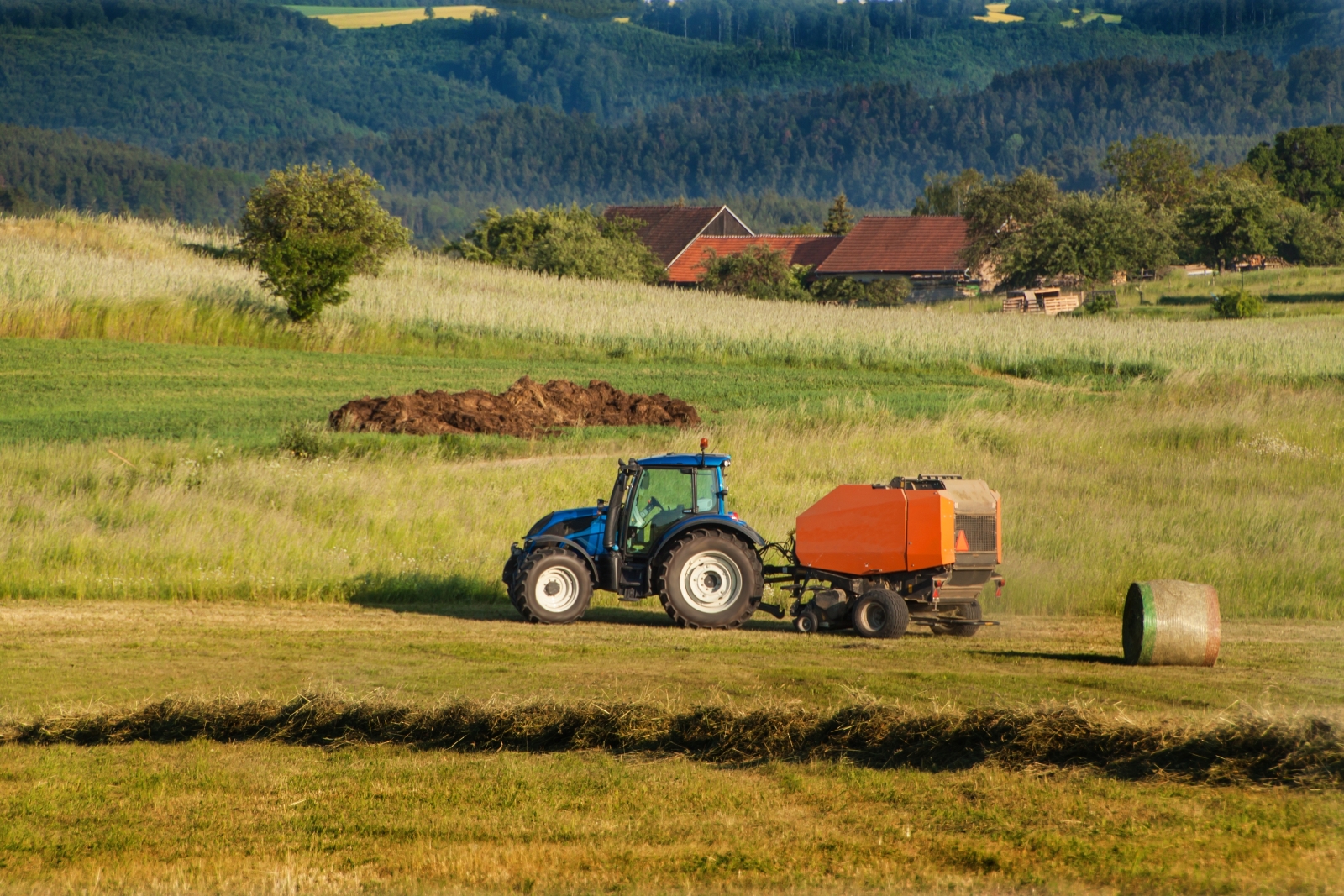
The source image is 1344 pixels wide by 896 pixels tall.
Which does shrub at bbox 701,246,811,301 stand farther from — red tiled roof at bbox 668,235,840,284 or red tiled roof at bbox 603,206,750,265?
red tiled roof at bbox 603,206,750,265

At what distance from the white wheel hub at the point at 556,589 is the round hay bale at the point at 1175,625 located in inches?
240

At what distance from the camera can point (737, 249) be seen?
3989 inches

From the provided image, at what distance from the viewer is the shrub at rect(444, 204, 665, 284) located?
7444 cm

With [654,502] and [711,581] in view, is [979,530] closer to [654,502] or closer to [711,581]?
[711,581]

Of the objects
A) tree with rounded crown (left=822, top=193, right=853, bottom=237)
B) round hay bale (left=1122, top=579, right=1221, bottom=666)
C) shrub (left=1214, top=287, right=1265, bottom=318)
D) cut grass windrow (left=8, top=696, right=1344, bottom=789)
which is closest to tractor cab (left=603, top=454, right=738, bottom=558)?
round hay bale (left=1122, top=579, right=1221, bottom=666)

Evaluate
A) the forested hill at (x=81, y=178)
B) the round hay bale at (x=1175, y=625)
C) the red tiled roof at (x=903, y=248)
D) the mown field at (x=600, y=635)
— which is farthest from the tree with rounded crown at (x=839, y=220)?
the round hay bale at (x=1175, y=625)

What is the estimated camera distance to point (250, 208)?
58125mm

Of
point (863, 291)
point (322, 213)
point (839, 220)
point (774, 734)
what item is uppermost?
point (839, 220)

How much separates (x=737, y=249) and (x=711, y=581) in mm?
88744

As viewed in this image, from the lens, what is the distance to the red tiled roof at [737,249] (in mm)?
99438

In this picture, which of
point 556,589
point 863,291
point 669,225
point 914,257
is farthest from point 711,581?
point 669,225

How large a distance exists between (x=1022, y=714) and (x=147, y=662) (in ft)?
25.7

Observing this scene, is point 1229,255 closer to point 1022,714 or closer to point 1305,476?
point 1305,476

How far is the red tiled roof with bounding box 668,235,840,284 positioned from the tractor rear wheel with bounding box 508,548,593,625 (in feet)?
275
